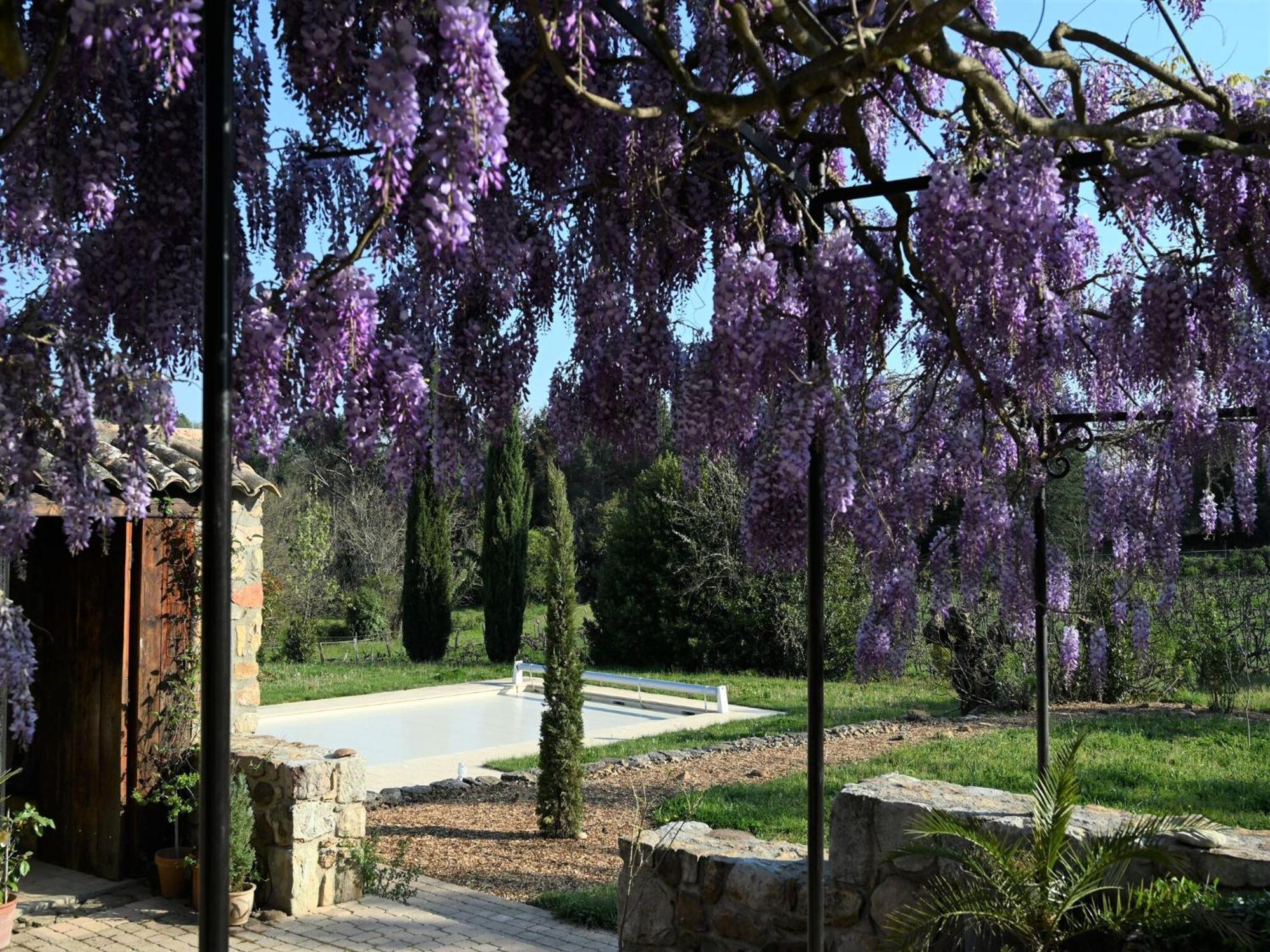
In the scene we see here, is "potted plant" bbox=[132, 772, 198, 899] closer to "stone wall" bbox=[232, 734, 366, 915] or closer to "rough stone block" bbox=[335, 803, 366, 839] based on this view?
"stone wall" bbox=[232, 734, 366, 915]

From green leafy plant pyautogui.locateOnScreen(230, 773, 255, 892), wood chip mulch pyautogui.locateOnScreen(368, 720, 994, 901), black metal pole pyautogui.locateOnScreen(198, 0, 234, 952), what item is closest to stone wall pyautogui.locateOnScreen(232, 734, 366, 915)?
green leafy plant pyautogui.locateOnScreen(230, 773, 255, 892)

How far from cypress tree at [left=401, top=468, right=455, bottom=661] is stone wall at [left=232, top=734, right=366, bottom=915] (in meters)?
11.3

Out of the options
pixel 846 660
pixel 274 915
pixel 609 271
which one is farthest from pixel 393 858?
pixel 846 660

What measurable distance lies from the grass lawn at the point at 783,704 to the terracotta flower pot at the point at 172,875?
3.62 meters

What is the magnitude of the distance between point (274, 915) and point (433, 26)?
4195 mm

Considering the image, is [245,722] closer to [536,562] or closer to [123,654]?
[123,654]

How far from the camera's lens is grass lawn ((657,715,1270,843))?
6168mm

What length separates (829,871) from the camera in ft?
12.1

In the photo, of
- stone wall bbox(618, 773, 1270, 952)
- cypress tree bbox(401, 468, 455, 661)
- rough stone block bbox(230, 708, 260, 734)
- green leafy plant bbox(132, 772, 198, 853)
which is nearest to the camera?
stone wall bbox(618, 773, 1270, 952)

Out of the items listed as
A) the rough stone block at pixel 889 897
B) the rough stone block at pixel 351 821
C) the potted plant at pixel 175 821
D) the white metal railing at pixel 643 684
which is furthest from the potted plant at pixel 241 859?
the white metal railing at pixel 643 684

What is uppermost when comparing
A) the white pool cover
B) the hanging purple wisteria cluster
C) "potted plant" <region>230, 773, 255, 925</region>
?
the hanging purple wisteria cluster

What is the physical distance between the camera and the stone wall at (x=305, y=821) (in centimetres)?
499

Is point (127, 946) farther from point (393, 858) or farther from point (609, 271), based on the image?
point (609, 271)

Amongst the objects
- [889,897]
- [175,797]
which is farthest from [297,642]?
[889,897]
